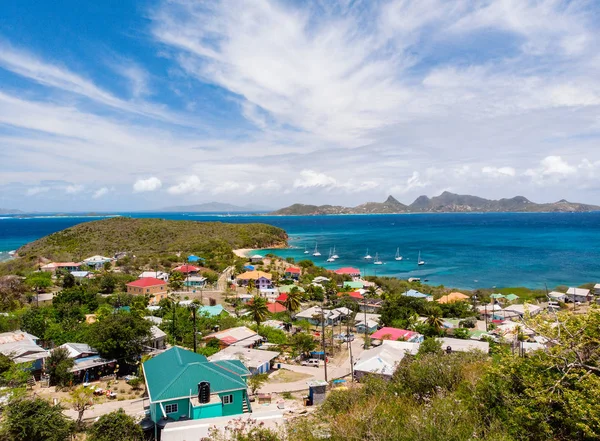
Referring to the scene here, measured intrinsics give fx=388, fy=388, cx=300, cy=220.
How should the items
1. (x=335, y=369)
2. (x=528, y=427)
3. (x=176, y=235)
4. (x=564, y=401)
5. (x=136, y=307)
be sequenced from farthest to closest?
1. (x=176, y=235)
2. (x=136, y=307)
3. (x=335, y=369)
4. (x=528, y=427)
5. (x=564, y=401)

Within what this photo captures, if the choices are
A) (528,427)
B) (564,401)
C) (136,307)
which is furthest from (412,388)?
A: (136,307)

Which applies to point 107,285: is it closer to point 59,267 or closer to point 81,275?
point 81,275

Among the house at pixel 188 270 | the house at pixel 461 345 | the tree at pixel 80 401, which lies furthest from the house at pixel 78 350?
the house at pixel 188 270

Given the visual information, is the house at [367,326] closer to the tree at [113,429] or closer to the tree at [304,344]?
the tree at [304,344]

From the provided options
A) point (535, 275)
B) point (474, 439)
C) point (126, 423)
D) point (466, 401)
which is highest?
point (474, 439)

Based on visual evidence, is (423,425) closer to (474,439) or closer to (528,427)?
(474,439)

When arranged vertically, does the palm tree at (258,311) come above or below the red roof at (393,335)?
above
